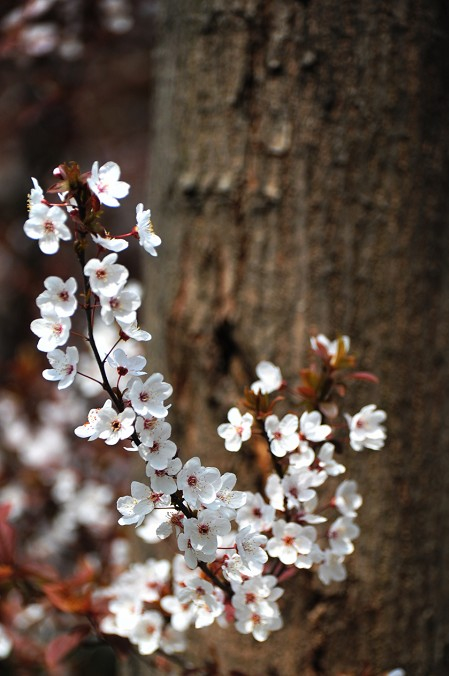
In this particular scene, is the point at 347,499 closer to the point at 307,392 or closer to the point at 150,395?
the point at 307,392

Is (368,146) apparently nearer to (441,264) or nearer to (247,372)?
(441,264)

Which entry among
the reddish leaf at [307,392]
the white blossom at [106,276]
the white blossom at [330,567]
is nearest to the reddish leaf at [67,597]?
the white blossom at [330,567]

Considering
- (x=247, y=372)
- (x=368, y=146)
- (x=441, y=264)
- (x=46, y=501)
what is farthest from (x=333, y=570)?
(x=46, y=501)

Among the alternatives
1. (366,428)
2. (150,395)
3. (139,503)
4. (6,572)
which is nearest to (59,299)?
(150,395)

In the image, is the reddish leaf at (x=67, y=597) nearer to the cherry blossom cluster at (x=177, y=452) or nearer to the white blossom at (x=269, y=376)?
the cherry blossom cluster at (x=177, y=452)

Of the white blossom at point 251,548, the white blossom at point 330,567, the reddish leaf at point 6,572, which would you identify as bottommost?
the reddish leaf at point 6,572

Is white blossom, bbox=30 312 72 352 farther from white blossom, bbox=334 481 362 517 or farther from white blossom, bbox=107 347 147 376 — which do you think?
white blossom, bbox=334 481 362 517

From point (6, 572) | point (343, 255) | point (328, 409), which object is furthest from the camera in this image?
point (343, 255)
